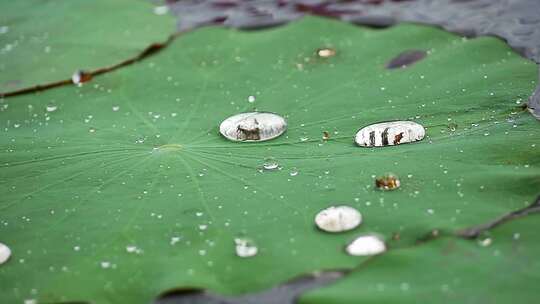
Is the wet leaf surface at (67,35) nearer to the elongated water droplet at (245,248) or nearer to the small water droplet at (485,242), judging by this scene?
the elongated water droplet at (245,248)

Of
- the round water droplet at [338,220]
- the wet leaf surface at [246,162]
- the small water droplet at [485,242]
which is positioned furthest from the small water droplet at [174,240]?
the small water droplet at [485,242]

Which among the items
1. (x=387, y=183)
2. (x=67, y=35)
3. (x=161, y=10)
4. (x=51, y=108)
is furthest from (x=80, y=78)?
(x=387, y=183)

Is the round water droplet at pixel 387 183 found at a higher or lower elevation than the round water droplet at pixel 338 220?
higher

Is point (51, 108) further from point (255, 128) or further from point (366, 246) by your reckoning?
point (366, 246)

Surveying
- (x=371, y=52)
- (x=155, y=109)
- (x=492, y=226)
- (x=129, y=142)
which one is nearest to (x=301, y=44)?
(x=371, y=52)

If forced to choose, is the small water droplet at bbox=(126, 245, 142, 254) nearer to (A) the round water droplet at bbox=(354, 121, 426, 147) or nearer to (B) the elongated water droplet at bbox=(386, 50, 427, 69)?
(A) the round water droplet at bbox=(354, 121, 426, 147)
